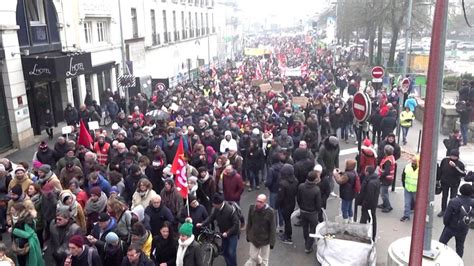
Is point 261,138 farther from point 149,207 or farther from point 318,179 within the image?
point 149,207

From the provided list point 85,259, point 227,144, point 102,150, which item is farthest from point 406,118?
point 85,259

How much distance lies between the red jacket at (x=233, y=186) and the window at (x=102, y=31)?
18239 mm

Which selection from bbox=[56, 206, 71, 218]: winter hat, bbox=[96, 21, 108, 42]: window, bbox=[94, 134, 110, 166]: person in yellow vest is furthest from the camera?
bbox=[96, 21, 108, 42]: window

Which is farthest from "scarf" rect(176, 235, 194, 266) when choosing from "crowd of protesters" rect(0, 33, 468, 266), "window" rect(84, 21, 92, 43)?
"window" rect(84, 21, 92, 43)

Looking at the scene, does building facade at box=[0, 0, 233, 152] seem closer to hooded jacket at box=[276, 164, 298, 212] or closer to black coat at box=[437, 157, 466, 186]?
hooded jacket at box=[276, 164, 298, 212]

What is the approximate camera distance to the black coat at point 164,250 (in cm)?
641

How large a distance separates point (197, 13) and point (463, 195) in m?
48.5

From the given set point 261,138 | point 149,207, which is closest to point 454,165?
point 261,138

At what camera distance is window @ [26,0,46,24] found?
58.6ft

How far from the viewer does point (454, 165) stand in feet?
30.1

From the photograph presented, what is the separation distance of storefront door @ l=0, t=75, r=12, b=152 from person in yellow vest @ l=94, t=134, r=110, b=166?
268 inches

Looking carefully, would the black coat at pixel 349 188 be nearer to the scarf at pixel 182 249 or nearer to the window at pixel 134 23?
the scarf at pixel 182 249

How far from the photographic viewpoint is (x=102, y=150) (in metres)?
10.9

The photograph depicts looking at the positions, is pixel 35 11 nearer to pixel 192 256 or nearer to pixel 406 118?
pixel 406 118
